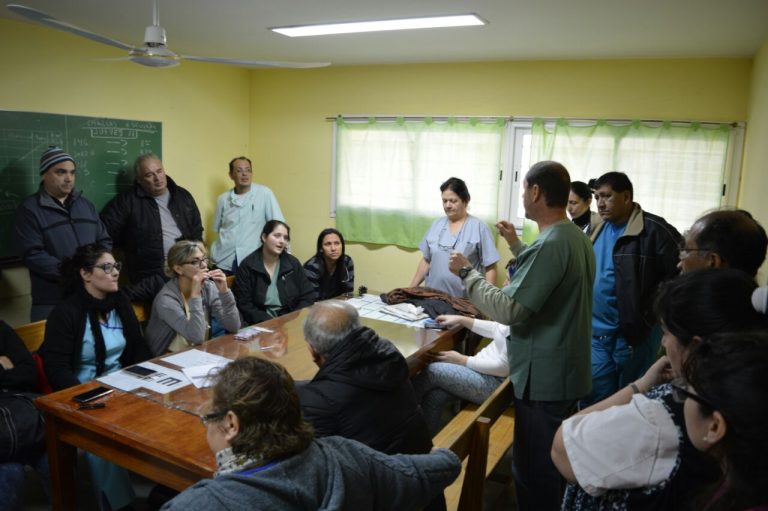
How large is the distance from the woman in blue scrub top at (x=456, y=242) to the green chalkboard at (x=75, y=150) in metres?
2.51

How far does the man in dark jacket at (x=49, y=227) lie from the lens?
347cm

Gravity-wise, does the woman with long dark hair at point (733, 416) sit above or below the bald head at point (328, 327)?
above

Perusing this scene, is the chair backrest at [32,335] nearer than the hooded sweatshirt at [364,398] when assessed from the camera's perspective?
No

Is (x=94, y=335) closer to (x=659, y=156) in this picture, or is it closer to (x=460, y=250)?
(x=460, y=250)

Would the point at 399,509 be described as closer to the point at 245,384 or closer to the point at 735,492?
the point at 245,384

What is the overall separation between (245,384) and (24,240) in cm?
297

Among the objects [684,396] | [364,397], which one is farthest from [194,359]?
[684,396]

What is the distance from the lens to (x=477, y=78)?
15.3ft

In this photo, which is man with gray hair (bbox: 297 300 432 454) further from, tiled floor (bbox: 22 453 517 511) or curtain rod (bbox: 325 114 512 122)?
curtain rod (bbox: 325 114 512 122)

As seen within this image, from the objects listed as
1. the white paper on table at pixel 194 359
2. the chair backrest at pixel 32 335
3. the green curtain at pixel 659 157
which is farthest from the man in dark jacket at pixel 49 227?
the green curtain at pixel 659 157

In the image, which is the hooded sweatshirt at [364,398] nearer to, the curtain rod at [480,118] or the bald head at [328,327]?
the bald head at [328,327]

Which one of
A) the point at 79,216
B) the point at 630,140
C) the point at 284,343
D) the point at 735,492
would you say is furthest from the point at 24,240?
the point at 630,140

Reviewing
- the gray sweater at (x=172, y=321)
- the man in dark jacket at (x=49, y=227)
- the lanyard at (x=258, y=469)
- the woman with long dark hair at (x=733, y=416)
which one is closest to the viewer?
the woman with long dark hair at (x=733, y=416)

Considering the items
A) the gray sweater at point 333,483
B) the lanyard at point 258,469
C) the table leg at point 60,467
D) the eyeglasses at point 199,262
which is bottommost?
the table leg at point 60,467
